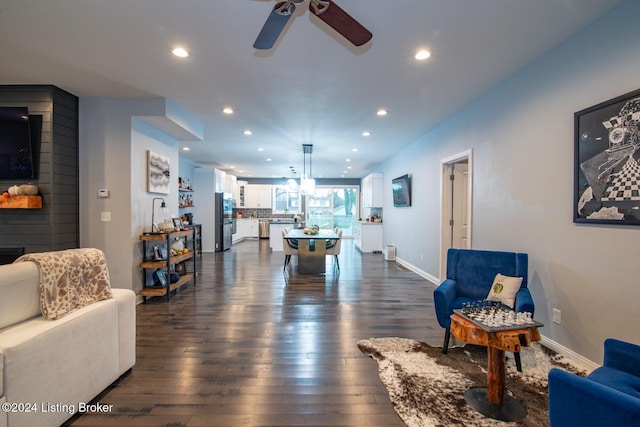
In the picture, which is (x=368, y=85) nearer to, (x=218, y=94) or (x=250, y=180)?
(x=218, y=94)

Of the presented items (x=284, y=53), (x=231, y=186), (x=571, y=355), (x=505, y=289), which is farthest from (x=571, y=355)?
(x=231, y=186)

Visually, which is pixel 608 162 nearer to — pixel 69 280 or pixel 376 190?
pixel 69 280

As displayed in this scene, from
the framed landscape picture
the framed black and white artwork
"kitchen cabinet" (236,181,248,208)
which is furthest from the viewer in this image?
"kitchen cabinet" (236,181,248,208)

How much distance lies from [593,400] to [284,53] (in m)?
3.04

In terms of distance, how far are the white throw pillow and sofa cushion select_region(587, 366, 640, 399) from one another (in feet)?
3.11

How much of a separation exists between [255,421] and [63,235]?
11.3 ft

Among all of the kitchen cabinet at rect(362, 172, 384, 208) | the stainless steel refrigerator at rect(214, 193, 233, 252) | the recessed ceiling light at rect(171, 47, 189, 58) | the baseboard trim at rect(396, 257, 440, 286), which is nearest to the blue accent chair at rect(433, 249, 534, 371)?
the baseboard trim at rect(396, 257, 440, 286)

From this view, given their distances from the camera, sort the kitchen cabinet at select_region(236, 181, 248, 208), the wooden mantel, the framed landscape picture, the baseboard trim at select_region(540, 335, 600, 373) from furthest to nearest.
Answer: the kitchen cabinet at select_region(236, 181, 248, 208), the wooden mantel, the baseboard trim at select_region(540, 335, 600, 373), the framed landscape picture

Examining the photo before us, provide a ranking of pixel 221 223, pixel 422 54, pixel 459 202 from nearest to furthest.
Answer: pixel 422 54 < pixel 459 202 < pixel 221 223

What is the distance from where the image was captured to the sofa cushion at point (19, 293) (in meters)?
1.56

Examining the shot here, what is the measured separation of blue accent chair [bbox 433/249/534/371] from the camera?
256 cm

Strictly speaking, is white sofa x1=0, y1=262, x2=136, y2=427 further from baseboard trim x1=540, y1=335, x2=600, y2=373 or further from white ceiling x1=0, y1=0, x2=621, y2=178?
baseboard trim x1=540, y1=335, x2=600, y2=373

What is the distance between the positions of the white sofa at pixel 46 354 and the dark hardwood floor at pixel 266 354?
8.0 inches

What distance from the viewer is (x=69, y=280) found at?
1.87m
